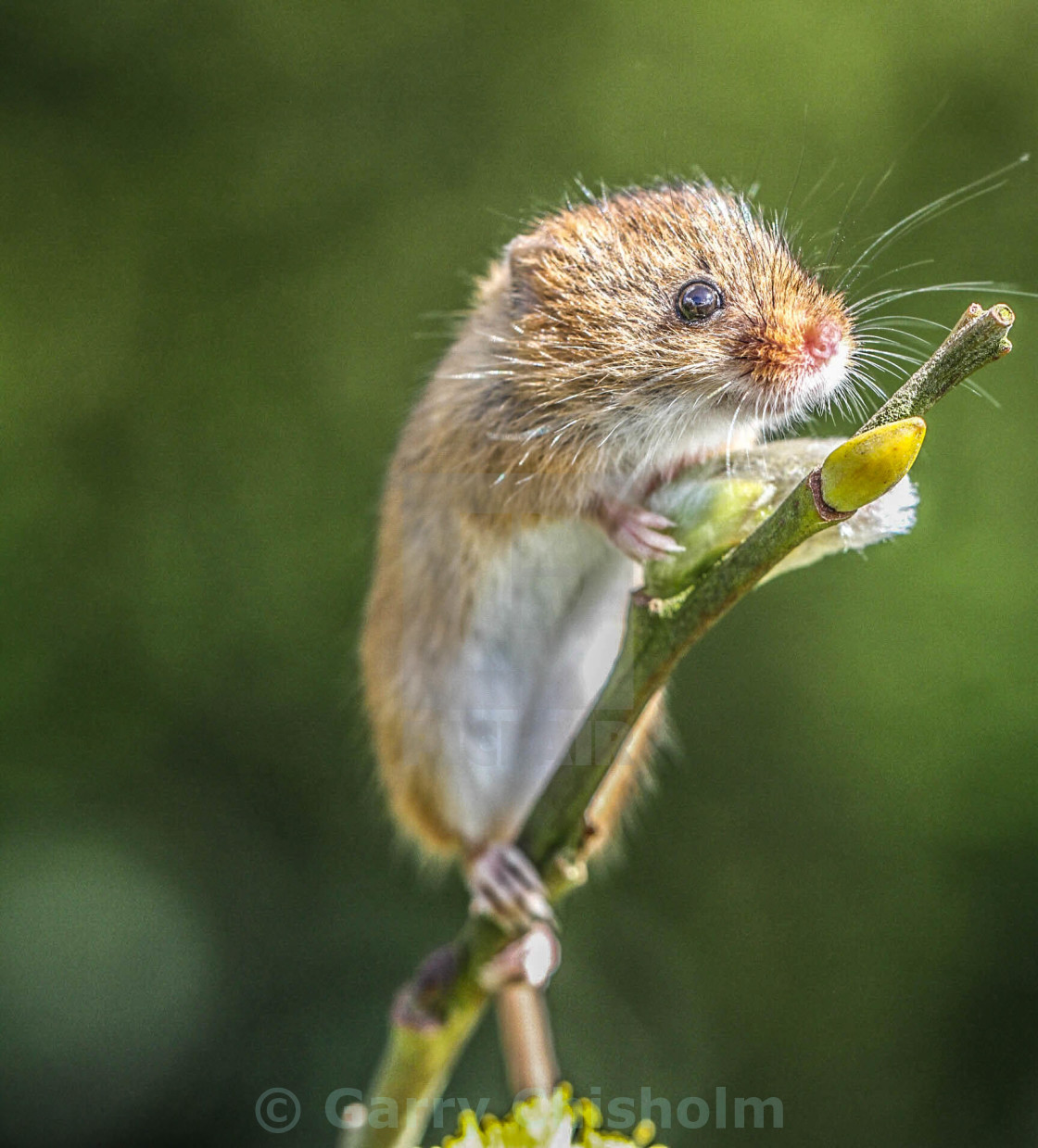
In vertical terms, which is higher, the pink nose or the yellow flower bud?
the pink nose

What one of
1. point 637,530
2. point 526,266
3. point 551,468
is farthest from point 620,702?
point 526,266

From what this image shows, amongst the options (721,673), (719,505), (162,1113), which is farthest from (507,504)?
(162,1113)

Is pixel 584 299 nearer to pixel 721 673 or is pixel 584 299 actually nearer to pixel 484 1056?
pixel 721 673

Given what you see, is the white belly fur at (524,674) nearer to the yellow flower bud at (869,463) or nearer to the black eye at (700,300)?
the black eye at (700,300)

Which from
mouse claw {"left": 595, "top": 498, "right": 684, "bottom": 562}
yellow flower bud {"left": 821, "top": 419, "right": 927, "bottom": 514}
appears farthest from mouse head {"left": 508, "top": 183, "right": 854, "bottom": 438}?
yellow flower bud {"left": 821, "top": 419, "right": 927, "bottom": 514}

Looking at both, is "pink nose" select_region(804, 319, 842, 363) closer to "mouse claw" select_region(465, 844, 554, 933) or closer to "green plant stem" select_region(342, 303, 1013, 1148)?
"green plant stem" select_region(342, 303, 1013, 1148)
